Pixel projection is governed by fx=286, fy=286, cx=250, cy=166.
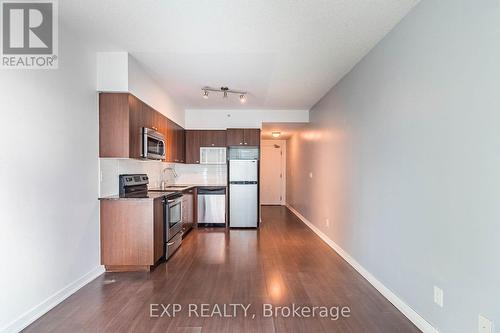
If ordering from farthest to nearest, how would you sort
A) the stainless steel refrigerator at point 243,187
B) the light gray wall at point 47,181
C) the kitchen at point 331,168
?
the stainless steel refrigerator at point 243,187, the light gray wall at point 47,181, the kitchen at point 331,168

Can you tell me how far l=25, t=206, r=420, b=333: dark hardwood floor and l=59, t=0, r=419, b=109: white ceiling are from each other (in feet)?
8.30

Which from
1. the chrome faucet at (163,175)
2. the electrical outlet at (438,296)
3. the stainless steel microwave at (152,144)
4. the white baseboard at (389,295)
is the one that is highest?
the stainless steel microwave at (152,144)

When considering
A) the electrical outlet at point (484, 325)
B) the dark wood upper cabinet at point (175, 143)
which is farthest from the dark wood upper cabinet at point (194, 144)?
the electrical outlet at point (484, 325)

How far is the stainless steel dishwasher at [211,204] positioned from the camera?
19.6 ft

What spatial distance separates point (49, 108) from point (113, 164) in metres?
1.17

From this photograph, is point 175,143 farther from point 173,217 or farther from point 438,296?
point 438,296

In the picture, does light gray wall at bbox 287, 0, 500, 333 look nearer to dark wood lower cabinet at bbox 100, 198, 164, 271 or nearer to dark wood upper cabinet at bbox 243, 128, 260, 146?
dark wood lower cabinet at bbox 100, 198, 164, 271

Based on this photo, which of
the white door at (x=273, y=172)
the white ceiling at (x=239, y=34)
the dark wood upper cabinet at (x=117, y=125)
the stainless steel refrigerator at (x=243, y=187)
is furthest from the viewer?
the white door at (x=273, y=172)

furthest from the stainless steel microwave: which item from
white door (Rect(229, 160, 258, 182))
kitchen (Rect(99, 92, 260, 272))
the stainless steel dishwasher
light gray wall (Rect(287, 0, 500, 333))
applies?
light gray wall (Rect(287, 0, 500, 333))

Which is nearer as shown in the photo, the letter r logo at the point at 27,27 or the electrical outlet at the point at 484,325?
the electrical outlet at the point at 484,325
